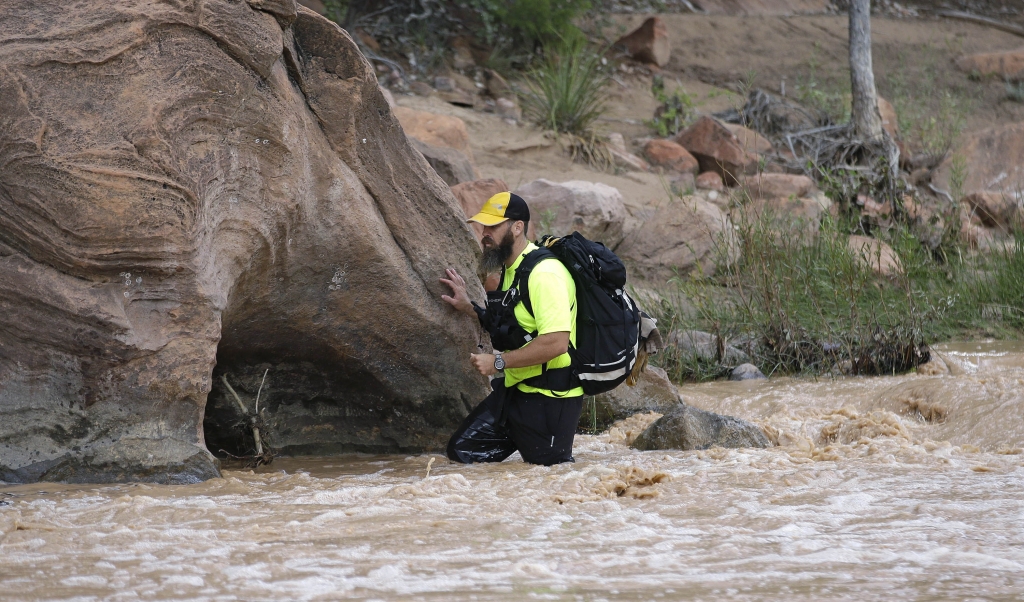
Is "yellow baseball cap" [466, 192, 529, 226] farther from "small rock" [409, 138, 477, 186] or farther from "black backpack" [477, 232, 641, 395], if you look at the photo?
"small rock" [409, 138, 477, 186]

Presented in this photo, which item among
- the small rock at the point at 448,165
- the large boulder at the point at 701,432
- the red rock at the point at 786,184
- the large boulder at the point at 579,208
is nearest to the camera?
the large boulder at the point at 701,432

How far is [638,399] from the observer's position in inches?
246

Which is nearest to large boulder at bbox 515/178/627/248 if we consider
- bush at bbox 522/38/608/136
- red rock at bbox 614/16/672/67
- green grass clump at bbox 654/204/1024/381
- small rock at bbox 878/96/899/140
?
green grass clump at bbox 654/204/1024/381

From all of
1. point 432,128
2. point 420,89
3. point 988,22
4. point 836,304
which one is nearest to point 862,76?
point 420,89

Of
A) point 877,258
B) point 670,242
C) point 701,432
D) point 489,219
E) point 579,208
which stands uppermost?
point 489,219

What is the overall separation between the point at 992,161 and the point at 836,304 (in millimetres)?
7463

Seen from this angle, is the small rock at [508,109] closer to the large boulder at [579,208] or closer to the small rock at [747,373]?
the large boulder at [579,208]

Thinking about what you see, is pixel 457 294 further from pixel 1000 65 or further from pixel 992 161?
pixel 1000 65

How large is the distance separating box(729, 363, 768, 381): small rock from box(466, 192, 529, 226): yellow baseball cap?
281 centimetres

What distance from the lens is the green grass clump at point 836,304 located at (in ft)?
22.3

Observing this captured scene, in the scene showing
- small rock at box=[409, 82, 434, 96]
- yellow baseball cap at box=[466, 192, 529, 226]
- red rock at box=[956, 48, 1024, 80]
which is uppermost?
red rock at box=[956, 48, 1024, 80]

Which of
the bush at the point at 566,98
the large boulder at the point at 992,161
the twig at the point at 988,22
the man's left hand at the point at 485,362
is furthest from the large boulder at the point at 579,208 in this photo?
the twig at the point at 988,22

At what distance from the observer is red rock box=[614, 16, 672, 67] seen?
1527 centimetres

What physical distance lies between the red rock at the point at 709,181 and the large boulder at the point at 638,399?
5.67 m
